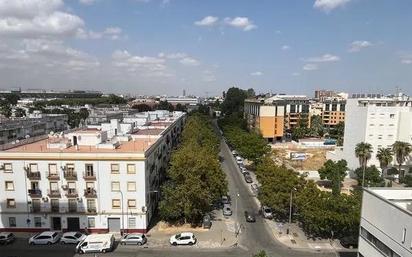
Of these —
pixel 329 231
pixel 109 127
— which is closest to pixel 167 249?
pixel 329 231

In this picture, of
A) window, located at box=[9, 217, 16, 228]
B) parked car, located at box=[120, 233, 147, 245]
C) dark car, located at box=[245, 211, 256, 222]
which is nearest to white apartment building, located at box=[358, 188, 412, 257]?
dark car, located at box=[245, 211, 256, 222]

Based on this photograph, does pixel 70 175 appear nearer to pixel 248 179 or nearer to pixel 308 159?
pixel 248 179

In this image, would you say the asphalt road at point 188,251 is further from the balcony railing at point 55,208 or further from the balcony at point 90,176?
the balcony at point 90,176

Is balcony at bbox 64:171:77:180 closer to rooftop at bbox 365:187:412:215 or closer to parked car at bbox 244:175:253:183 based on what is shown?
rooftop at bbox 365:187:412:215

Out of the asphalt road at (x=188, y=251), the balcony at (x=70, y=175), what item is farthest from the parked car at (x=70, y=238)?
the balcony at (x=70, y=175)

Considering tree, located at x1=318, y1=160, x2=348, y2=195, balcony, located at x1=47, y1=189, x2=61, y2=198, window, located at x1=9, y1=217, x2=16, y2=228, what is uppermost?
balcony, located at x1=47, y1=189, x2=61, y2=198

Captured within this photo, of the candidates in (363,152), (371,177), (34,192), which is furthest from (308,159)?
(34,192)
